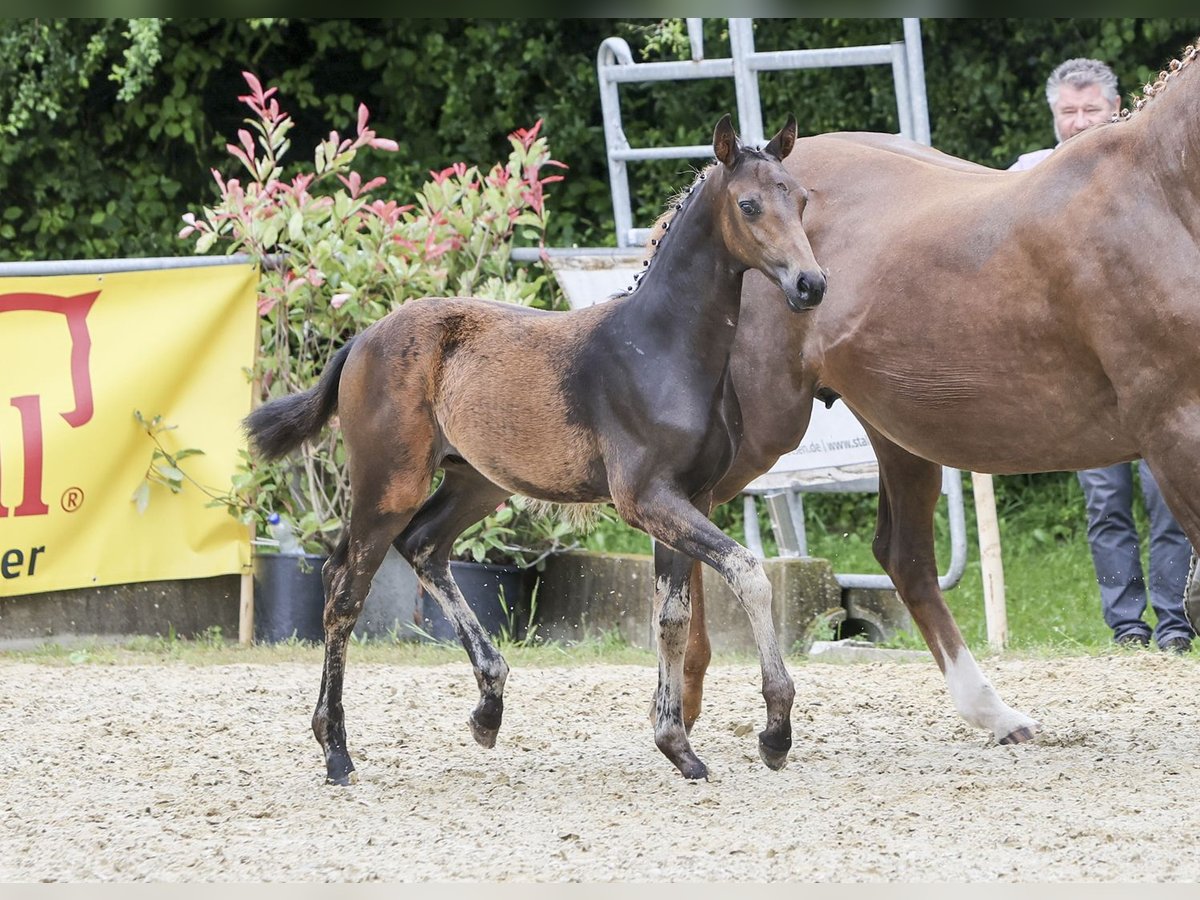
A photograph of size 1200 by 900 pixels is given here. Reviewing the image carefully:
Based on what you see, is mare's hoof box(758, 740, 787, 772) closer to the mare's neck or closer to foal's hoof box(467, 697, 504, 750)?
foal's hoof box(467, 697, 504, 750)

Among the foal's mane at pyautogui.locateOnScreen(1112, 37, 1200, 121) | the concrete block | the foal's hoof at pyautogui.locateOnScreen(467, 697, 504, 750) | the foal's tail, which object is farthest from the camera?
the concrete block

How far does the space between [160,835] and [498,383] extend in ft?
4.98

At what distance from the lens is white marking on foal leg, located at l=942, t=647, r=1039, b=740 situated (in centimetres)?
519

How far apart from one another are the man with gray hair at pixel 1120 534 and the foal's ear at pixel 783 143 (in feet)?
9.43

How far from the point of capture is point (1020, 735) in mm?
5145

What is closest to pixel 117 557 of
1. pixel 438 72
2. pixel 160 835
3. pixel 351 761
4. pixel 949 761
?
pixel 351 761

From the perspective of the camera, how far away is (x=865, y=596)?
7.94 meters

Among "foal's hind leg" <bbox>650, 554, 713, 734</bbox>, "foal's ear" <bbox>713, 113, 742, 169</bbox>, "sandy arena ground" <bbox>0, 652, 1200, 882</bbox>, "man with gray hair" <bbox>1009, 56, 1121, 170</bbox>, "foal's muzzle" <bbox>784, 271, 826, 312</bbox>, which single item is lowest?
"sandy arena ground" <bbox>0, 652, 1200, 882</bbox>

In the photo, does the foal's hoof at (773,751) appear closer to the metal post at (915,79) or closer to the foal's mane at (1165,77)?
the foal's mane at (1165,77)

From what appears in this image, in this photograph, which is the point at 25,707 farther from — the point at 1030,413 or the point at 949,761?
the point at 1030,413

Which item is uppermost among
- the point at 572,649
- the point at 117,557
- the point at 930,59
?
Answer: the point at 930,59

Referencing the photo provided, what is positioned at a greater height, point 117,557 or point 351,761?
point 117,557

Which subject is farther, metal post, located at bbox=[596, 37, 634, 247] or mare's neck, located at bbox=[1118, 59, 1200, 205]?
metal post, located at bbox=[596, 37, 634, 247]

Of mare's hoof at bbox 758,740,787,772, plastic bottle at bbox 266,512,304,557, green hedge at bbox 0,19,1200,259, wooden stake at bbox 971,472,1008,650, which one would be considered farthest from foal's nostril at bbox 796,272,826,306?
green hedge at bbox 0,19,1200,259
